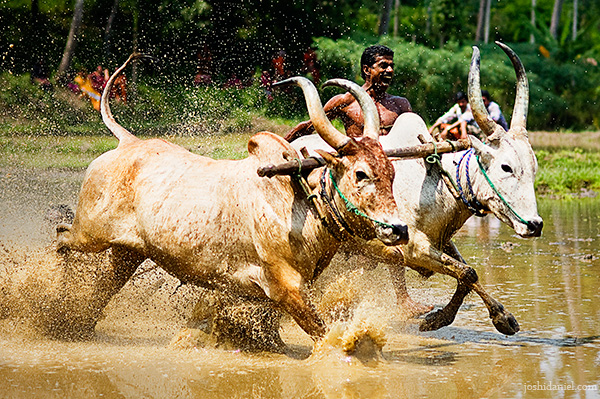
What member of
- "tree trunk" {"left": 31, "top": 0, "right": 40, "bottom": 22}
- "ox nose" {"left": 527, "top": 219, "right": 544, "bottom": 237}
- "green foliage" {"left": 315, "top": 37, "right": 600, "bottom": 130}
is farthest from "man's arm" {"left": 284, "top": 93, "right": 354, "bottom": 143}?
"tree trunk" {"left": 31, "top": 0, "right": 40, "bottom": 22}

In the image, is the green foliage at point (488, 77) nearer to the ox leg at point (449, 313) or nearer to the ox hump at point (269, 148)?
the ox leg at point (449, 313)

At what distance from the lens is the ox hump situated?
5.06 meters

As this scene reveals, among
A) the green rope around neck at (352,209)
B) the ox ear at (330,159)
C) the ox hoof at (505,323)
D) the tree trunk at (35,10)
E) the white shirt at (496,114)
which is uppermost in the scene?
the ox ear at (330,159)

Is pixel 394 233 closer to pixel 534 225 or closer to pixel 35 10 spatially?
pixel 534 225

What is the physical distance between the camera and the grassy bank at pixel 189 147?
12.9 m

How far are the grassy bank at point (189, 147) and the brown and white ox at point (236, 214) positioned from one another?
614cm

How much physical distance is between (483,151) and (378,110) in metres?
1.21

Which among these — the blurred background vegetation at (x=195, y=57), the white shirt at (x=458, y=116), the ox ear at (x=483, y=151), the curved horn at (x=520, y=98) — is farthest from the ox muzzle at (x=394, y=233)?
the blurred background vegetation at (x=195, y=57)

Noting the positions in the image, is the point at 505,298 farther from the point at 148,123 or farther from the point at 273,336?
the point at 148,123

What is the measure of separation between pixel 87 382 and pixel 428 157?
254 cm

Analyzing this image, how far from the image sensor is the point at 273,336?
5.38m

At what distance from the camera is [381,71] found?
6.54m

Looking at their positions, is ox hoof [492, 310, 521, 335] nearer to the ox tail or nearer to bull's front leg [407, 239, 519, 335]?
bull's front leg [407, 239, 519, 335]

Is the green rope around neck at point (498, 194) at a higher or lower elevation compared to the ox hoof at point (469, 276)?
higher
